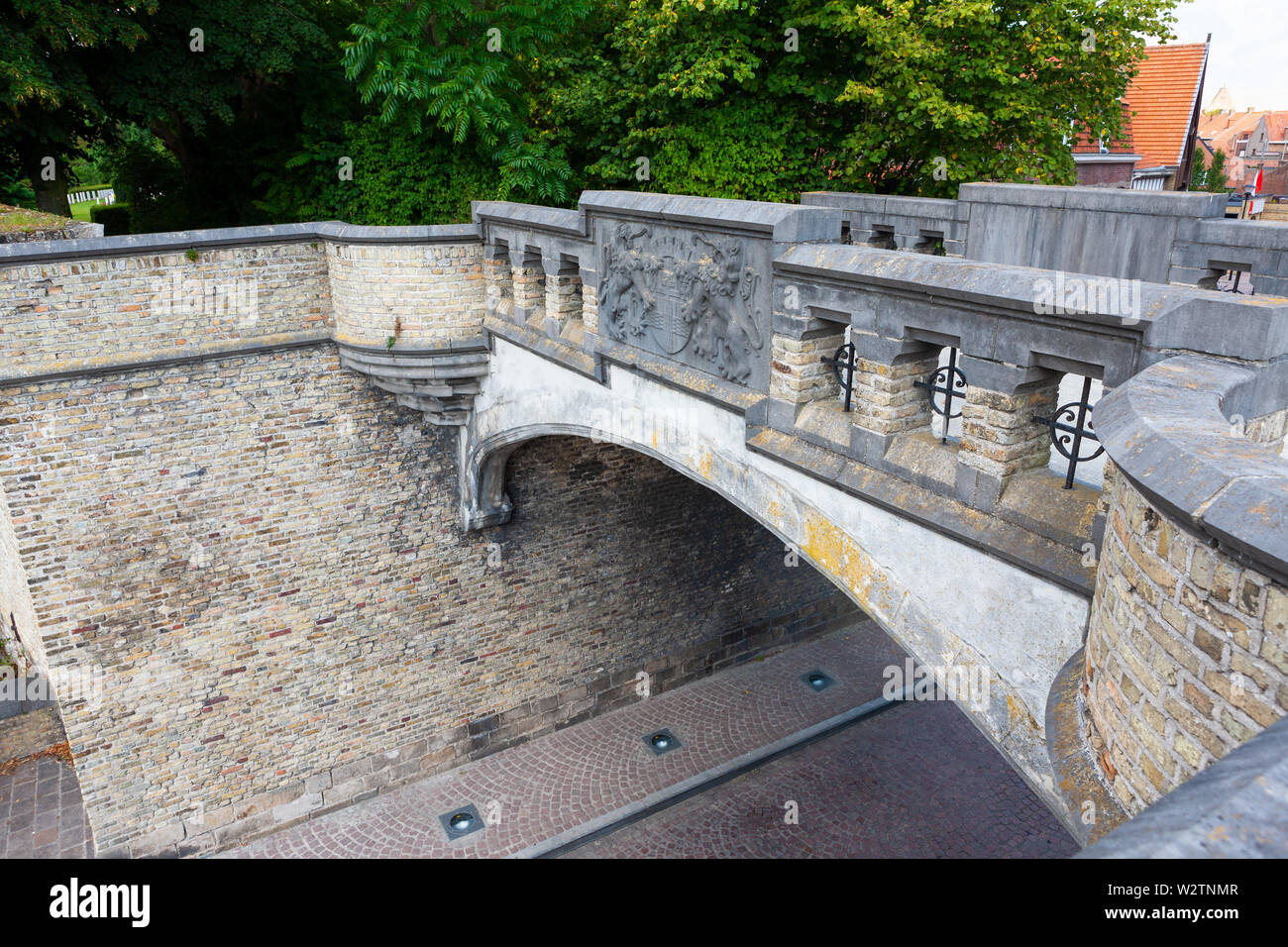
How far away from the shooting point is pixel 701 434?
285 inches

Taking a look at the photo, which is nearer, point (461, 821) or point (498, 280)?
point (498, 280)

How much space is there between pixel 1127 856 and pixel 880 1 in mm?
11125

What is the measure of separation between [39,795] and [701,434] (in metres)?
10.0

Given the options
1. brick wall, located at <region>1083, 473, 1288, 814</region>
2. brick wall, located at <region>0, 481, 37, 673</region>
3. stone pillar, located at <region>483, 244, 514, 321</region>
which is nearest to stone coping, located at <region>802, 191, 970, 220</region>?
stone pillar, located at <region>483, 244, 514, 321</region>

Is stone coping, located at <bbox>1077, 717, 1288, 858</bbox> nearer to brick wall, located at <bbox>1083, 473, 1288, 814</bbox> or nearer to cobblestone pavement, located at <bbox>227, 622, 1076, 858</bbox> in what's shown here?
brick wall, located at <bbox>1083, 473, 1288, 814</bbox>

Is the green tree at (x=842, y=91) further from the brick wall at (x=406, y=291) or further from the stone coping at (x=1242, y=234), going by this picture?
the stone coping at (x=1242, y=234)

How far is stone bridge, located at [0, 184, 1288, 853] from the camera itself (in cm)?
349

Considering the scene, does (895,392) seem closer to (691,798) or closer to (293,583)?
(293,583)

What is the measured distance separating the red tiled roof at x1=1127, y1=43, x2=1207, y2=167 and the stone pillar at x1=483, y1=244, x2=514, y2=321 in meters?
18.7

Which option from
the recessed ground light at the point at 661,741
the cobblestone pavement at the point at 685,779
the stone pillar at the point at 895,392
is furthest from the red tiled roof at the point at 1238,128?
the stone pillar at the point at 895,392

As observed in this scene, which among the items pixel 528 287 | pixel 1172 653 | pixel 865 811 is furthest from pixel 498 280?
pixel 1172 653

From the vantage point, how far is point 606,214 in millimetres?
7832

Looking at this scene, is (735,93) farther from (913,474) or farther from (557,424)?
(913,474)

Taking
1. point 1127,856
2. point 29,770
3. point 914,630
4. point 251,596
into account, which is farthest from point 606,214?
point 29,770
